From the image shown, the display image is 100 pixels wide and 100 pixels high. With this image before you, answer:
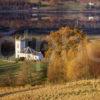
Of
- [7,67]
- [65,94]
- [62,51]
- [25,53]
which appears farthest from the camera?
[25,53]

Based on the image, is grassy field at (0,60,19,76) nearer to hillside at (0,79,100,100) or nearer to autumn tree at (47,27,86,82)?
autumn tree at (47,27,86,82)

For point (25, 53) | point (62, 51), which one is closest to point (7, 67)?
point (62, 51)

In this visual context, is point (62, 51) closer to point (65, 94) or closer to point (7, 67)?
point (7, 67)

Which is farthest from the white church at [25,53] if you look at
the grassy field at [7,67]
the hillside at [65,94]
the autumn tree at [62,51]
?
the hillside at [65,94]

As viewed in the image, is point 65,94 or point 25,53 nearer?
point 65,94

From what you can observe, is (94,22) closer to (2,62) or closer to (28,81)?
(2,62)

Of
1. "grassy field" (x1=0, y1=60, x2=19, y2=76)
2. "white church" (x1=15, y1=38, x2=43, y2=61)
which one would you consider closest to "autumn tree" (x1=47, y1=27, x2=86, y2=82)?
"white church" (x1=15, y1=38, x2=43, y2=61)

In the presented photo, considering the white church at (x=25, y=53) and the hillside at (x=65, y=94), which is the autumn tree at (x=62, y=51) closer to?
the white church at (x=25, y=53)
